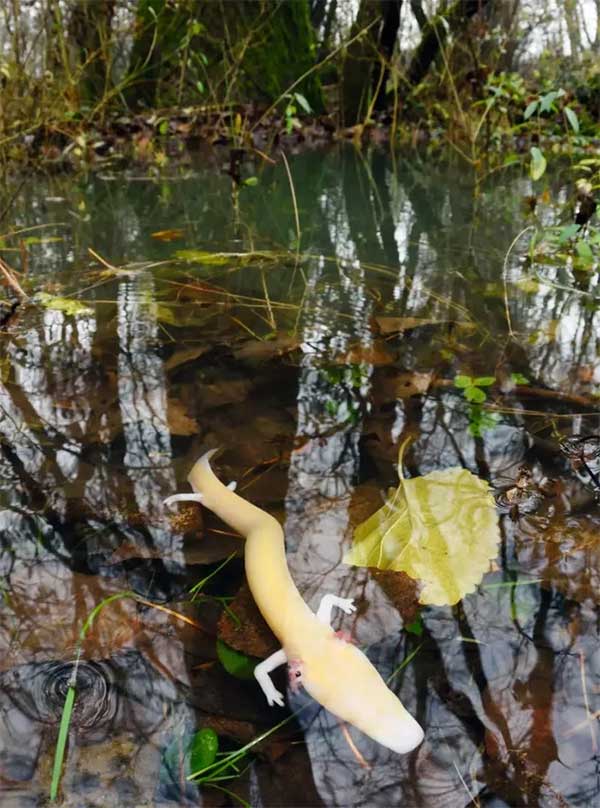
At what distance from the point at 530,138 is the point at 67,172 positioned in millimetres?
5339

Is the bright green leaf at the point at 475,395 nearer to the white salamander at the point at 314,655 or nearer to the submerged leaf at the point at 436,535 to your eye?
the submerged leaf at the point at 436,535

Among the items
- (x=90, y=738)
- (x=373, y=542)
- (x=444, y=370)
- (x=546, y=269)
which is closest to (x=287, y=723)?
(x=90, y=738)

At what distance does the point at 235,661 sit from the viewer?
3.88 ft

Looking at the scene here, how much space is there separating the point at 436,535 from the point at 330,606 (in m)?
0.29

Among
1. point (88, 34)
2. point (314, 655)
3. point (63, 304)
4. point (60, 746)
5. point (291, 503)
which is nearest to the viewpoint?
point (60, 746)

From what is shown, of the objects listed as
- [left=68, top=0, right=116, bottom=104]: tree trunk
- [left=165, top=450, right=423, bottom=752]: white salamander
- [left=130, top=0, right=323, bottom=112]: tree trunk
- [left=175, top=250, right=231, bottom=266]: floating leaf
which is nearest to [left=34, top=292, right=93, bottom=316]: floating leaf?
[left=175, top=250, right=231, bottom=266]: floating leaf

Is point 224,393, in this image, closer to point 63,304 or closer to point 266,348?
point 266,348

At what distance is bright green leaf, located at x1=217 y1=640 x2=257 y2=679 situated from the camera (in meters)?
1.17

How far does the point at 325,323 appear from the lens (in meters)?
2.58

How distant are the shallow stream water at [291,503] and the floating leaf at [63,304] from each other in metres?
0.02

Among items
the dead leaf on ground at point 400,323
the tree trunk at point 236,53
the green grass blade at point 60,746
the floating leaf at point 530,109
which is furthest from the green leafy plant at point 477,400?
the tree trunk at point 236,53

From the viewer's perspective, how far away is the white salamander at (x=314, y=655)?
41.1 inches

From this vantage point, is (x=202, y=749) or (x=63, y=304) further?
(x=63, y=304)

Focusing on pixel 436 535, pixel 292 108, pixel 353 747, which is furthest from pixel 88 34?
pixel 353 747
